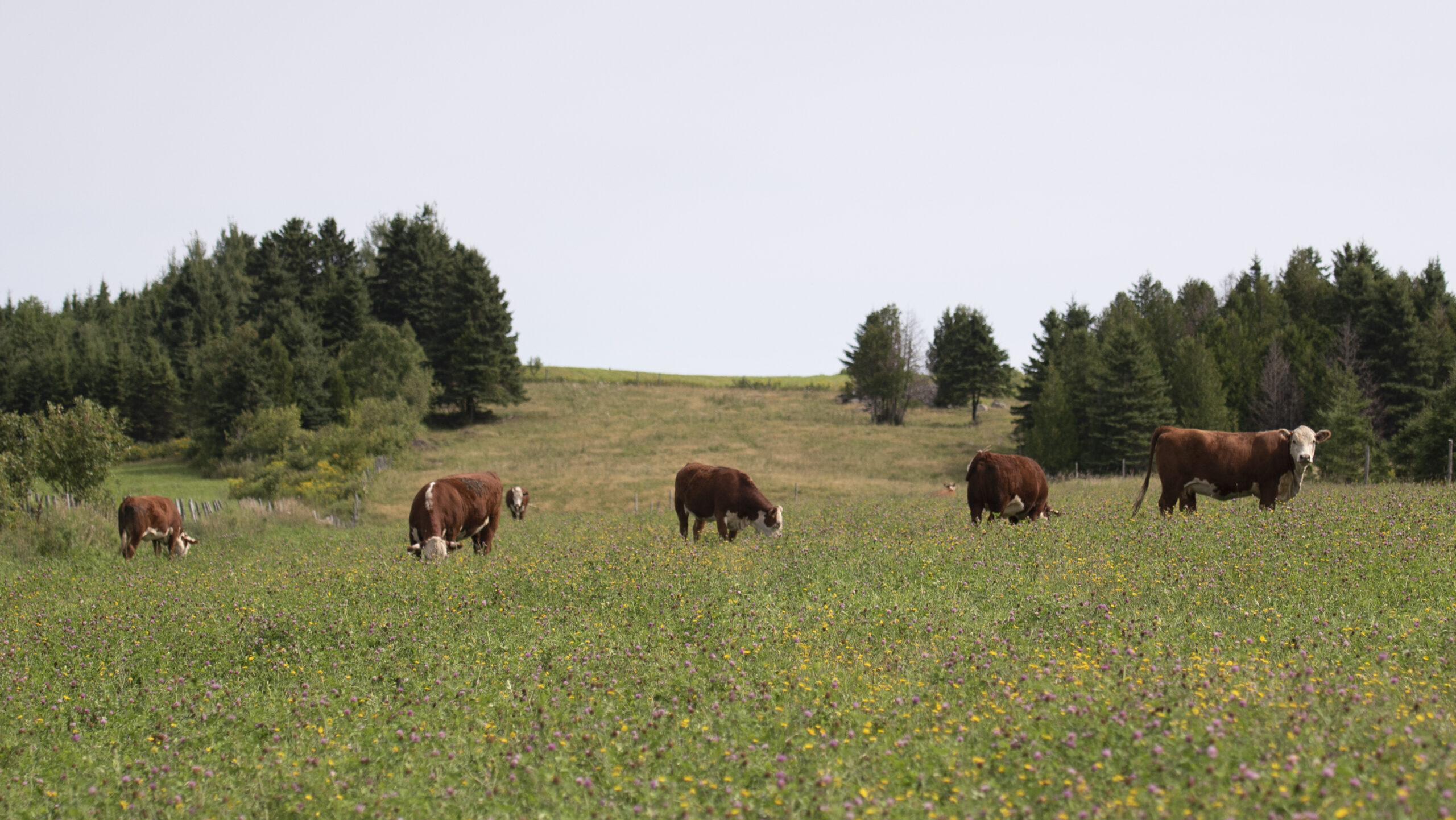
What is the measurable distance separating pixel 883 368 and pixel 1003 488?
60.6 m

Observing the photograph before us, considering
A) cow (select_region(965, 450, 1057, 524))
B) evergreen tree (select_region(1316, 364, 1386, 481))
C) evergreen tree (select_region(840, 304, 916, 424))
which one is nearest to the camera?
cow (select_region(965, 450, 1057, 524))

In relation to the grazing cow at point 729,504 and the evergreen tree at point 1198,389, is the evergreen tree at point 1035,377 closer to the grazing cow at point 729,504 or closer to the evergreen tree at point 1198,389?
the evergreen tree at point 1198,389

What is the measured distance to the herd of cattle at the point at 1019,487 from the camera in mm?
16875

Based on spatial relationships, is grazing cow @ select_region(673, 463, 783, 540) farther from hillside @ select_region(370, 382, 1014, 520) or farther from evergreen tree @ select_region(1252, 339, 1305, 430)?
evergreen tree @ select_region(1252, 339, 1305, 430)

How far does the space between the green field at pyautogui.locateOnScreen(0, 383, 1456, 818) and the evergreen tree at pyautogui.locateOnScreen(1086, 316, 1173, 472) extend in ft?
117

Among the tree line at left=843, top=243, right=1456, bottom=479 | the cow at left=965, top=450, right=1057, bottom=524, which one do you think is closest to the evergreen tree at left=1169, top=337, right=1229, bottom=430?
the tree line at left=843, top=243, right=1456, bottom=479

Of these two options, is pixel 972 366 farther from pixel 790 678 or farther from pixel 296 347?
pixel 790 678

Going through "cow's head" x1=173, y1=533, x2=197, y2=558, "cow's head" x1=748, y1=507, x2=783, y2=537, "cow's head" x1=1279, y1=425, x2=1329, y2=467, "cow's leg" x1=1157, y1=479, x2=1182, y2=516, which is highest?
"cow's head" x1=1279, y1=425, x2=1329, y2=467

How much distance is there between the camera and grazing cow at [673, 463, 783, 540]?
18.0 metres

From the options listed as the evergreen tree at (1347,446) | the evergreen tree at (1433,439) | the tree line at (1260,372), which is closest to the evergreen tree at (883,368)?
the tree line at (1260,372)

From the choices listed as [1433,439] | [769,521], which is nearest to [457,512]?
[769,521]

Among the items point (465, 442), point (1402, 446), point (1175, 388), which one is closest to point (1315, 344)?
point (1175, 388)

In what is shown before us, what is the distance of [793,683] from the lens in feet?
26.1

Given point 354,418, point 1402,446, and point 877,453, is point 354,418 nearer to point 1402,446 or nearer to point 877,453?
point 877,453
